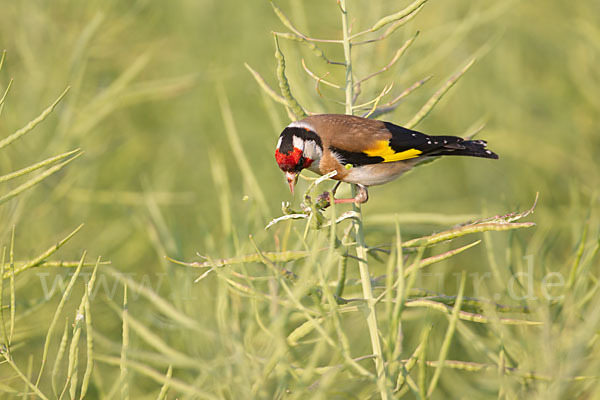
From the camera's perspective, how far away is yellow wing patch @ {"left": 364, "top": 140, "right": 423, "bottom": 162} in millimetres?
3035

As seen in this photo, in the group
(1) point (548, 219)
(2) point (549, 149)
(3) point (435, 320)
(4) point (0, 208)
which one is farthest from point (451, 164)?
(4) point (0, 208)

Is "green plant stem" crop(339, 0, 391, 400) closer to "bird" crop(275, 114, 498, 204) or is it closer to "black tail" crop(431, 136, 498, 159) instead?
"bird" crop(275, 114, 498, 204)

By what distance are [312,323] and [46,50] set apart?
124 inches

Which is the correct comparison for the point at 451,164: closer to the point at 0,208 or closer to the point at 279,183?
the point at 279,183

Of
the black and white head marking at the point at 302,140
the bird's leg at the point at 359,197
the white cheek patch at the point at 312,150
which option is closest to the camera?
the bird's leg at the point at 359,197

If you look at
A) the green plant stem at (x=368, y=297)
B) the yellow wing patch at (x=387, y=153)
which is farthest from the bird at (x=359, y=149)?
the green plant stem at (x=368, y=297)

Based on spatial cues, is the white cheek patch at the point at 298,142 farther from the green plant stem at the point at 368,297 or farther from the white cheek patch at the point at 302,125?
the green plant stem at the point at 368,297

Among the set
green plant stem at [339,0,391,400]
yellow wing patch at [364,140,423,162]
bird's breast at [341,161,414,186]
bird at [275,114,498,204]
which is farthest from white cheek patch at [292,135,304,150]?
green plant stem at [339,0,391,400]

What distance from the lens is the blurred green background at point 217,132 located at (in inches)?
120

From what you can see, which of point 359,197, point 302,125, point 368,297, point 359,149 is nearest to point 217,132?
point 359,149

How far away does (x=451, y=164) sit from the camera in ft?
17.9

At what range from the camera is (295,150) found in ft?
9.31

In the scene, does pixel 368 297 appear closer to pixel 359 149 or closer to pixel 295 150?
pixel 295 150

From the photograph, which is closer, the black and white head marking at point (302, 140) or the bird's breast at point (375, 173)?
the black and white head marking at point (302, 140)
